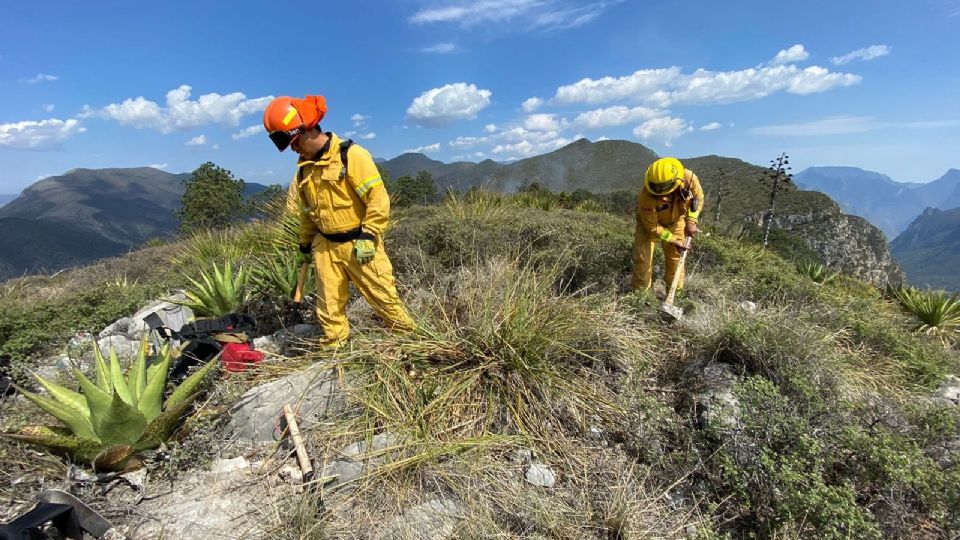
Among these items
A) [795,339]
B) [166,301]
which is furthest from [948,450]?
[166,301]

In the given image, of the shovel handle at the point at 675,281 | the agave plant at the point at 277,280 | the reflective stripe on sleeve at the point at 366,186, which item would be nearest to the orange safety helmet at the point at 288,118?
the reflective stripe on sleeve at the point at 366,186

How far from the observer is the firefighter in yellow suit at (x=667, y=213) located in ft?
15.3

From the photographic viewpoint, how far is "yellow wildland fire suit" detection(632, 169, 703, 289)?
484 cm

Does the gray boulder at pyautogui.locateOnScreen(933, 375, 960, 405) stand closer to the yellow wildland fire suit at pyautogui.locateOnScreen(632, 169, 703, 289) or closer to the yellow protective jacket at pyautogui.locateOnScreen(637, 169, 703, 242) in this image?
the yellow wildland fire suit at pyautogui.locateOnScreen(632, 169, 703, 289)

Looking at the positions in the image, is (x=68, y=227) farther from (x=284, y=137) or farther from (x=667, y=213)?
(x=667, y=213)

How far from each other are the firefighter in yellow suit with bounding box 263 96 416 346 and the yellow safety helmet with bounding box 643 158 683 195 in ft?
9.49

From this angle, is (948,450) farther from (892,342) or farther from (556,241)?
(556,241)

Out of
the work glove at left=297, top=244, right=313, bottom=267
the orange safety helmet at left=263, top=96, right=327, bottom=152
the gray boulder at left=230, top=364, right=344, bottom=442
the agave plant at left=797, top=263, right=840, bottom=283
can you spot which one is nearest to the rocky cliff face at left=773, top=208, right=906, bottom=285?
the agave plant at left=797, top=263, right=840, bottom=283

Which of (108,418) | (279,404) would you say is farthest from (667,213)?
(108,418)

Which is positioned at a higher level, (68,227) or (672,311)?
(68,227)

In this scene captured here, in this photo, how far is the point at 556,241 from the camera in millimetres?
6383

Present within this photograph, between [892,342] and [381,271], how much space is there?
4.16 m

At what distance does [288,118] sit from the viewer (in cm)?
300

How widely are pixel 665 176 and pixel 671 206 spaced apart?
0.48 metres
